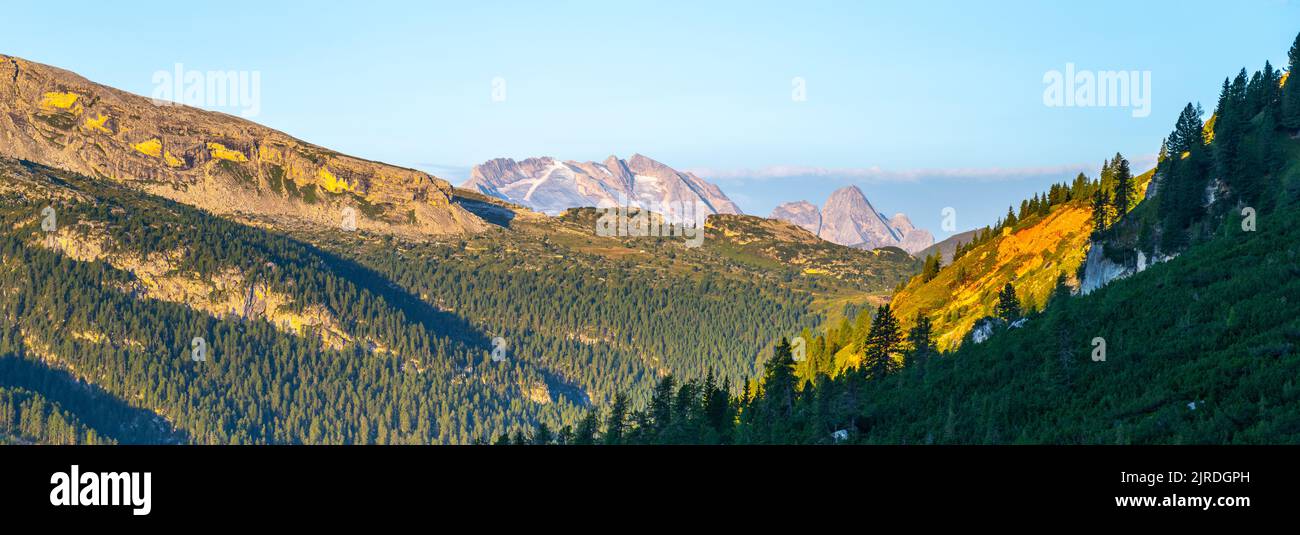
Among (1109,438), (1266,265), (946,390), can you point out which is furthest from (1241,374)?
(946,390)

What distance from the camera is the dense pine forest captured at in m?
74.9

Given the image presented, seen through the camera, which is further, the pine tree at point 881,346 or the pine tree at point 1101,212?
the pine tree at point 1101,212

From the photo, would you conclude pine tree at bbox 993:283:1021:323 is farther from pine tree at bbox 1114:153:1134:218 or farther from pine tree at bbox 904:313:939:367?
pine tree at bbox 1114:153:1134:218

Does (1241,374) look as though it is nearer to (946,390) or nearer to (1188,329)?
(1188,329)

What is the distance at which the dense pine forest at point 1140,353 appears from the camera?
74938mm

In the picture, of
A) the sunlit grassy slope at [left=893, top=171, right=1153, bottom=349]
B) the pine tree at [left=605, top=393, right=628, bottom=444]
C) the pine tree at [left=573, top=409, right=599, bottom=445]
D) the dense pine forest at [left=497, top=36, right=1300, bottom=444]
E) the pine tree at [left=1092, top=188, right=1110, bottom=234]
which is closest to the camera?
the dense pine forest at [left=497, top=36, right=1300, bottom=444]

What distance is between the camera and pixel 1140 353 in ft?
292

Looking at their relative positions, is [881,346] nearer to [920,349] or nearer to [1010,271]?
[920,349]

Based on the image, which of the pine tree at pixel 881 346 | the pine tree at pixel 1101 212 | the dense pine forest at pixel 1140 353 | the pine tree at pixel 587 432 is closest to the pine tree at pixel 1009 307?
the dense pine forest at pixel 1140 353

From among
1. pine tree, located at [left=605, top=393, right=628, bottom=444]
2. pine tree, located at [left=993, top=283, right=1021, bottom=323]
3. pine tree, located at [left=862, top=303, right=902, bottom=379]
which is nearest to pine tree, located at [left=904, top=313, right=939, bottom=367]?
pine tree, located at [left=862, top=303, right=902, bottom=379]

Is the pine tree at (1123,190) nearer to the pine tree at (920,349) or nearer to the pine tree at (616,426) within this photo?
the pine tree at (920,349)

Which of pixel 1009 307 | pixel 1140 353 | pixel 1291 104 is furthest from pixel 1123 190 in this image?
pixel 1140 353
